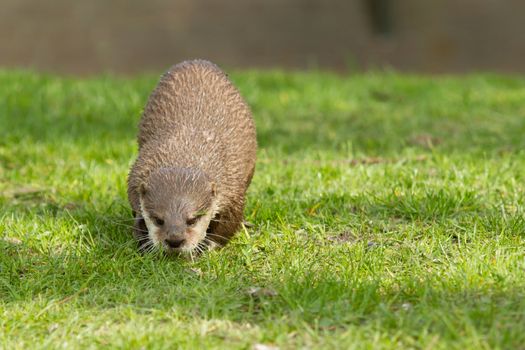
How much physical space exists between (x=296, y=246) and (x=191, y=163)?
0.72 m

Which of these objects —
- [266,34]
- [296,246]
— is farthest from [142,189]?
[266,34]

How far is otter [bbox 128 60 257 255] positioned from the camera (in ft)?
14.6

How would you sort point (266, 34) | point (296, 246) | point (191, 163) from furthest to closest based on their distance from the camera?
point (266, 34) → point (191, 163) → point (296, 246)

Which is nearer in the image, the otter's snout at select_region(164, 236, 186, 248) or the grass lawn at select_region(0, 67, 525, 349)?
the grass lawn at select_region(0, 67, 525, 349)

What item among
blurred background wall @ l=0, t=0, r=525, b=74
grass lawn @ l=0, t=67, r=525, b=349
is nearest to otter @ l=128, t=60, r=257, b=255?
grass lawn @ l=0, t=67, r=525, b=349

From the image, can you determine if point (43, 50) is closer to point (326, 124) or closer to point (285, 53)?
point (285, 53)

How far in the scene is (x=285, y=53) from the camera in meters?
11.9

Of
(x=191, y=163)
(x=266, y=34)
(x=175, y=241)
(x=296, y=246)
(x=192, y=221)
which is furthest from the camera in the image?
(x=266, y=34)

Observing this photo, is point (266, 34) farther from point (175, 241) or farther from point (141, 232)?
point (175, 241)

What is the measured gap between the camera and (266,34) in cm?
1186

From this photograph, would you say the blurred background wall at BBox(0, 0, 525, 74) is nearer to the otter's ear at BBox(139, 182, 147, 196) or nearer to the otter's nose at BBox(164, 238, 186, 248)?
the otter's ear at BBox(139, 182, 147, 196)

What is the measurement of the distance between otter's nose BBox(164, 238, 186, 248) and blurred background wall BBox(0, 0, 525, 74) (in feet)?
24.3

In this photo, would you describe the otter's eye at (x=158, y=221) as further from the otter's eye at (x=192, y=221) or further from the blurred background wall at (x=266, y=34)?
the blurred background wall at (x=266, y=34)

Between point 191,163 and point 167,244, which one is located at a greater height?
point 191,163
